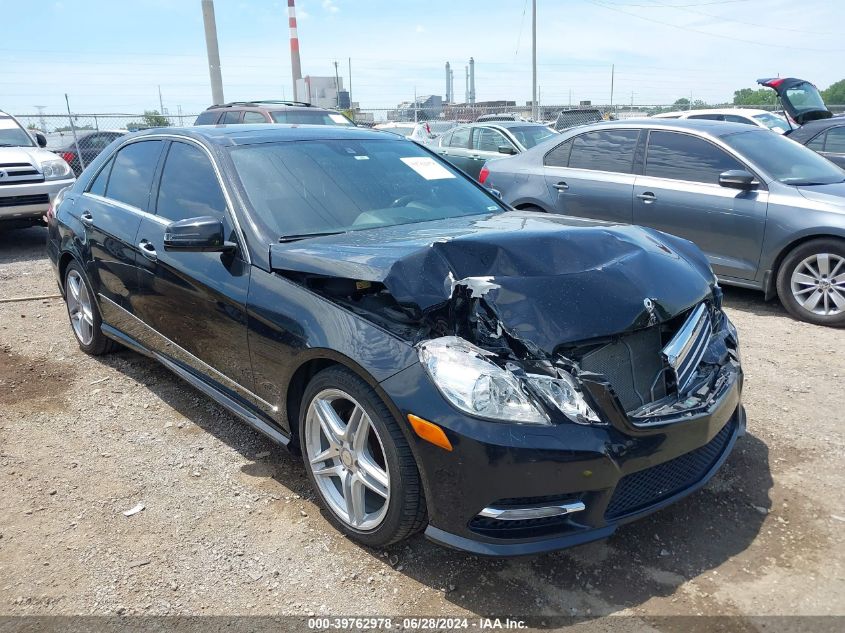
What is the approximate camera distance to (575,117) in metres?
20.5

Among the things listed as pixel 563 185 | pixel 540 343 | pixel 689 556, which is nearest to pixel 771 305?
pixel 563 185

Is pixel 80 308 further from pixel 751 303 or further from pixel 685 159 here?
pixel 751 303

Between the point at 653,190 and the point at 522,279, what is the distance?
4.26m

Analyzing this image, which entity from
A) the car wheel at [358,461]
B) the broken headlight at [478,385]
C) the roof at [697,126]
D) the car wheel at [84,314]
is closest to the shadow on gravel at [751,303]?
the roof at [697,126]

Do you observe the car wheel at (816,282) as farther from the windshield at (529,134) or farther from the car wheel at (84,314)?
the windshield at (529,134)

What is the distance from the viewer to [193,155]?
3.77 metres

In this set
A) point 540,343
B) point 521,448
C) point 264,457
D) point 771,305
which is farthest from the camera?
point 771,305

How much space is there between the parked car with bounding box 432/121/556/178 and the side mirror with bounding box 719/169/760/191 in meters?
6.39

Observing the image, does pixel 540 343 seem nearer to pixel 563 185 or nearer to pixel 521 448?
pixel 521 448

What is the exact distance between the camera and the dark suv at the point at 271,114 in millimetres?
10820

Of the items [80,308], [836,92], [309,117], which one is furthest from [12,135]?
[836,92]

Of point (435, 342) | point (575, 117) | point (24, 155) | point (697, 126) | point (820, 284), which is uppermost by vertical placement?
point (697, 126)

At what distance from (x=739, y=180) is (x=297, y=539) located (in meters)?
4.81

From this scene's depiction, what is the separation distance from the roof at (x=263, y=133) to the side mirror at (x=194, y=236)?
0.71m
